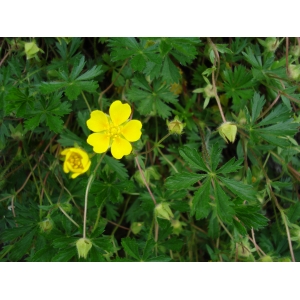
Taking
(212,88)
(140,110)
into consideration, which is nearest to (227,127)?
(212,88)

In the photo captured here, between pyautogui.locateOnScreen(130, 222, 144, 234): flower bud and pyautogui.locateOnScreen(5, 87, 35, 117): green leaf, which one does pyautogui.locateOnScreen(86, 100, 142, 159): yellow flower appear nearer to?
pyautogui.locateOnScreen(5, 87, 35, 117): green leaf

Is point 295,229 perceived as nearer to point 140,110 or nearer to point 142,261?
point 142,261

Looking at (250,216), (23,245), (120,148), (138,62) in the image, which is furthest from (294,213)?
(23,245)

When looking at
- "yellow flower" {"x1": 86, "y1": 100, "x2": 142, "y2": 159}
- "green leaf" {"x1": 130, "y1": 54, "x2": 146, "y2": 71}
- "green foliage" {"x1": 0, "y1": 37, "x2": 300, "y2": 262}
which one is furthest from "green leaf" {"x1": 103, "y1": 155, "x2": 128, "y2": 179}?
"green leaf" {"x1": 130, "y1": 54, "x2": 146, "y2": 71}

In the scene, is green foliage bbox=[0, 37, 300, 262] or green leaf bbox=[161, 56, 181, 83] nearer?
green foliage bbox=[0, 37, 300, 262]

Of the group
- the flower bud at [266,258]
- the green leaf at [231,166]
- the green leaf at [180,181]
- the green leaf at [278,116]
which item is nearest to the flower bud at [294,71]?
the green leaf at [278,116]

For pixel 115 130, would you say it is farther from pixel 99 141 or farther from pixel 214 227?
pixel 214 227

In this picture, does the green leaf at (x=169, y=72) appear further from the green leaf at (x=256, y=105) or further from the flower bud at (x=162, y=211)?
the flower bud at (x=162, y=211)
